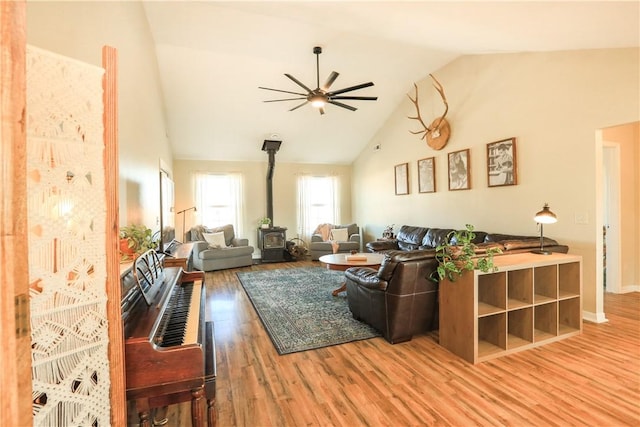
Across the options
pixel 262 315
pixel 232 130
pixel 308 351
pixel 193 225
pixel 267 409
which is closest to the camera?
pixel 267 409

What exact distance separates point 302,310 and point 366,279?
1.07 metres

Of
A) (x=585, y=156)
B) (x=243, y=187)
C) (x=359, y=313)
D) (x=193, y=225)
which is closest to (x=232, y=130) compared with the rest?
(x=243, y=187)

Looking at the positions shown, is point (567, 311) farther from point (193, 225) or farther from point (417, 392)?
point (193, 225)

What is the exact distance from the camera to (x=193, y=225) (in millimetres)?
7059

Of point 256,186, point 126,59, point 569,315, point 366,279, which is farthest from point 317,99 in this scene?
point 256,186

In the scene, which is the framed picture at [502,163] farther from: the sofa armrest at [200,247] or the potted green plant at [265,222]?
the sofa armrest at [200,247]

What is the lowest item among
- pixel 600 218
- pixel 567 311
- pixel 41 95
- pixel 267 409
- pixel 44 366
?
pixel 267 409

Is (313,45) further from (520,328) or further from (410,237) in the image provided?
(520,328)

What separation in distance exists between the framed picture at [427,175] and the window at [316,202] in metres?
2.99

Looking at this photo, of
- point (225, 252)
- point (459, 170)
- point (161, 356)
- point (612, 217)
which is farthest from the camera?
point (225, 252)

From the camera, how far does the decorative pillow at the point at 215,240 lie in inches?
246

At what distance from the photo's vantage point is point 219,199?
24.0ft

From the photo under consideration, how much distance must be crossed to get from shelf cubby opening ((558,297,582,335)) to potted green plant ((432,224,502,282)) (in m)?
1.19

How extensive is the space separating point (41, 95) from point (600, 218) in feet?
14.5
